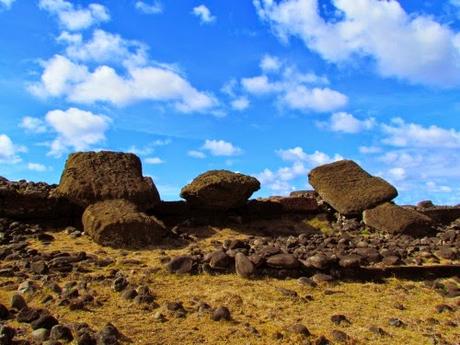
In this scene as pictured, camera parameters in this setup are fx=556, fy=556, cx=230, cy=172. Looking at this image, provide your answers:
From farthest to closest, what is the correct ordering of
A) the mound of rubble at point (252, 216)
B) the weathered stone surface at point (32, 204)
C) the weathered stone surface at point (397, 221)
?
the weathered stone surface at point (397, 221) < the weathered stone surface at point (32, 204) < the mound of rubble at point (252, 216)

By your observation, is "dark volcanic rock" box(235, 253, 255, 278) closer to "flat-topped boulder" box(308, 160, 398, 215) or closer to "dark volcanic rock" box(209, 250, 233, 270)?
"dark volcanic rock" box(209, 250, 233, 270)

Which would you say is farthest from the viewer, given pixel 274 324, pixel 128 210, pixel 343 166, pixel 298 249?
pixel 343 166

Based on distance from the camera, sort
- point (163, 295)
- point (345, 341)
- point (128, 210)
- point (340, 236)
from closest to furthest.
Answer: point (345, 341) < point (163, 295) < point (128, 210) < point (340, 236)

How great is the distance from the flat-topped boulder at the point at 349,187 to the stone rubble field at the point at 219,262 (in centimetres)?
4

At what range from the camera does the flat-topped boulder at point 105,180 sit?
1170 centimetres

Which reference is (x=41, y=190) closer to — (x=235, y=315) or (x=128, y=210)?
(x=128, y=210)

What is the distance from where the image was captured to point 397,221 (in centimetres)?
1271

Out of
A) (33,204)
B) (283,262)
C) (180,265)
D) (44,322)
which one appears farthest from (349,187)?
(44,322)

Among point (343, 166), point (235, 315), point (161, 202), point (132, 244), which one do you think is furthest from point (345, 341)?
point (343, 166)

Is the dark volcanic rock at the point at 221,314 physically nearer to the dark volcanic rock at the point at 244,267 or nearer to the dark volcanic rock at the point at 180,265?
the dark volcanic rock at the point at 244,267

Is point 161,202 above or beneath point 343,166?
beneath

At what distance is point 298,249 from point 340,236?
261 centimetres

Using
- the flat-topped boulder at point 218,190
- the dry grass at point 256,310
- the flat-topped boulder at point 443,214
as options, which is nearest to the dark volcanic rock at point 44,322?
the dry grass at point 256,310

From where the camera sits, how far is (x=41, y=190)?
40.7ft
